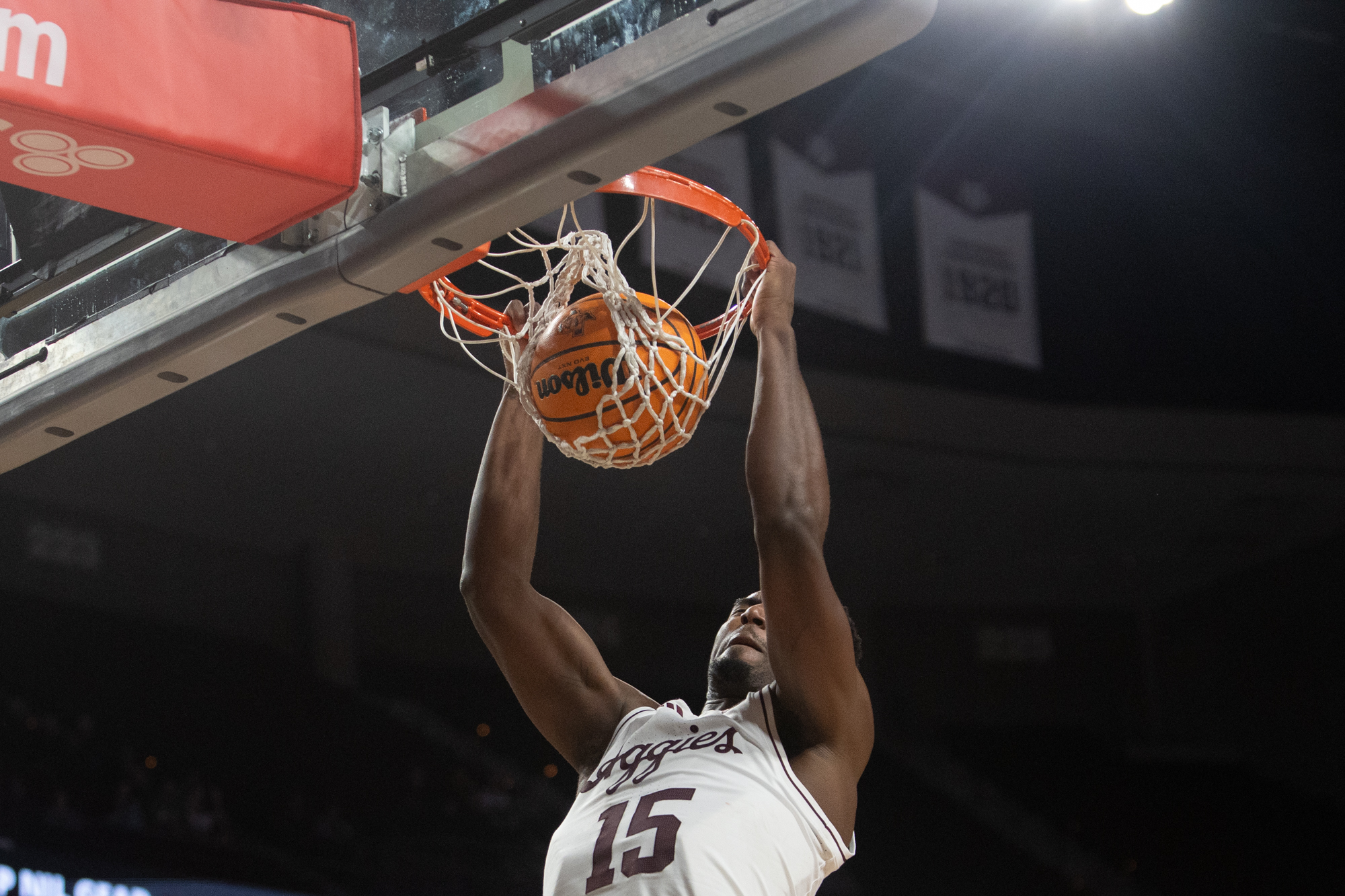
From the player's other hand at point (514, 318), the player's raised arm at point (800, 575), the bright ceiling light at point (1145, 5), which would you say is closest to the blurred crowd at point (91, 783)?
the player's other hand at point (514, 318)

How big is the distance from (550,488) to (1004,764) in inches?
194

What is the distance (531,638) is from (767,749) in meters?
0.59

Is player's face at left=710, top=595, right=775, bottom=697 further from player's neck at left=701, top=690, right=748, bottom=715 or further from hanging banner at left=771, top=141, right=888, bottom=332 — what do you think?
hanging banner at left=771, top=141, right=888, bottom=332

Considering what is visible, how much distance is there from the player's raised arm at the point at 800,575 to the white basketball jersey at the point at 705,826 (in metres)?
0.08

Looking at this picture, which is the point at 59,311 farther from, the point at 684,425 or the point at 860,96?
the point at 860,96

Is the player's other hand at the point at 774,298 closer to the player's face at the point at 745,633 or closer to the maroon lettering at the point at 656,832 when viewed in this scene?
the player's face at the point at 745,633

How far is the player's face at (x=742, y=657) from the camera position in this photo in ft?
8.57

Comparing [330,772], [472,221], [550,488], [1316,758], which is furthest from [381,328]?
[1316,758]

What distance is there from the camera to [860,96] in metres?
9.34

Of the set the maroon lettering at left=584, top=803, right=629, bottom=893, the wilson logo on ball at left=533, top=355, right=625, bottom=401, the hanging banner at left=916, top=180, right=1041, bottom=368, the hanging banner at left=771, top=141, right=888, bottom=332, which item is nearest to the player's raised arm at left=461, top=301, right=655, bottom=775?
the maroon lettering at left=584, top=803, right=629, bottom=893

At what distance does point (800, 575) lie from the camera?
223cm

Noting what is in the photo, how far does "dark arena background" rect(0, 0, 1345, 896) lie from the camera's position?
26.9 ft

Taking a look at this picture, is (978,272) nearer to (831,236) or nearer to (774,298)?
(831,236)

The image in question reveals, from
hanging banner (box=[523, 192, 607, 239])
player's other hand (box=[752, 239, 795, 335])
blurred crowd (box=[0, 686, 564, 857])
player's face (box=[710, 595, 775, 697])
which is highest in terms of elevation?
hanging banner (box=[523, 192, 607, 239])
